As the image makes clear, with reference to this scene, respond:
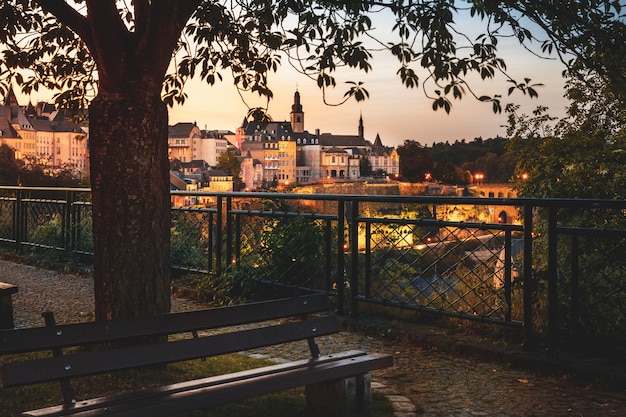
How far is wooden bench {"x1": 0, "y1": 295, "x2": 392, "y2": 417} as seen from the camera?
10.0ft

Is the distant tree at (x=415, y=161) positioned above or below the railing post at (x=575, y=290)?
above

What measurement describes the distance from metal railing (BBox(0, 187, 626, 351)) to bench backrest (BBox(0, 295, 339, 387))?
0.91 metres

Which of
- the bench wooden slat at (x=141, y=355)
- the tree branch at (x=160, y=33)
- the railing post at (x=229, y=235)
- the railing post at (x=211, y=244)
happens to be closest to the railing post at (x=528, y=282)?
the bench wooden slat at (x=141, y=355)

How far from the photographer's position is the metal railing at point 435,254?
5941 mm

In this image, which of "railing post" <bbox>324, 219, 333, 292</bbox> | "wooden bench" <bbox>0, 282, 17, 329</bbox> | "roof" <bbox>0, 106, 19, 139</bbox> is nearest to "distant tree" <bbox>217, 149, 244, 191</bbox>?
"roof" <bbox>0, 106, 19, 139</bbox>

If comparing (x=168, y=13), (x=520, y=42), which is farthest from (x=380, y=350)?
(x=168, y=13)

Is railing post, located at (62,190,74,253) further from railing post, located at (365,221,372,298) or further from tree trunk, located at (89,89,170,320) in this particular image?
tree trunk, located at (89,89,170,320)

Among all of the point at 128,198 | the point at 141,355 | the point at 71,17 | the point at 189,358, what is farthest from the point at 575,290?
the point at 71,17

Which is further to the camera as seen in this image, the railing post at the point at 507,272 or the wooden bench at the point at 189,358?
the railing post at the point at 507,272

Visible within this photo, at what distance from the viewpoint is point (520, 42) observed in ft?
21.0

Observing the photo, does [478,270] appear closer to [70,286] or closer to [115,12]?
[115,12]

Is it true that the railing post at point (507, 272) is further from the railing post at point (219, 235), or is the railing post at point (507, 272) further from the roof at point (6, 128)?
the roof at point (6, 128)

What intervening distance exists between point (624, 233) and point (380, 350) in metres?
2.17

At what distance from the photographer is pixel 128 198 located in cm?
506
